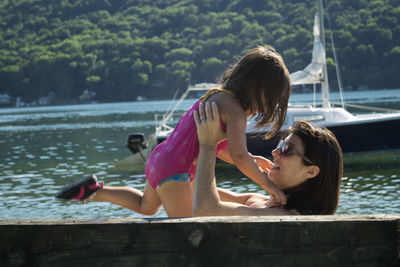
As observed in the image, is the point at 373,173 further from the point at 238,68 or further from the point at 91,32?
the point at 91,32

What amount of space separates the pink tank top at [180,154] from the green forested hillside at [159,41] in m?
68.7

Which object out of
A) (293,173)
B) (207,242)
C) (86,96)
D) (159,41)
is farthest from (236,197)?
(86,96)

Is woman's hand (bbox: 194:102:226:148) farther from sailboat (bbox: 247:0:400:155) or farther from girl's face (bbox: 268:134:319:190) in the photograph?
sailboat (bbox: 247:0:400:155)

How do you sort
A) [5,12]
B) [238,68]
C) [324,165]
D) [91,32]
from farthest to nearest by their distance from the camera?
1. [5,12]
2. [91,32]
3. [238,68]
4. [324,165]

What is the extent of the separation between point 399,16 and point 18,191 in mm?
79350

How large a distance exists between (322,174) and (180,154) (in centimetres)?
72

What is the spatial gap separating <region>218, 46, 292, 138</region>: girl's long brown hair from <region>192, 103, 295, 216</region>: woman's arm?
0.44 metres

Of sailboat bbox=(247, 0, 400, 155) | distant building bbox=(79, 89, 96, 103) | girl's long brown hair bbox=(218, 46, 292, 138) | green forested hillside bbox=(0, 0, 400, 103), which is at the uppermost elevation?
green forested hillside bbox=(0, 0, 400, 103)

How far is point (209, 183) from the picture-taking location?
8.02 feet

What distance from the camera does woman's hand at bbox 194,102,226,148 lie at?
99.0 inches

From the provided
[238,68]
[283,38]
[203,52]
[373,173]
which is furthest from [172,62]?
[238,68]

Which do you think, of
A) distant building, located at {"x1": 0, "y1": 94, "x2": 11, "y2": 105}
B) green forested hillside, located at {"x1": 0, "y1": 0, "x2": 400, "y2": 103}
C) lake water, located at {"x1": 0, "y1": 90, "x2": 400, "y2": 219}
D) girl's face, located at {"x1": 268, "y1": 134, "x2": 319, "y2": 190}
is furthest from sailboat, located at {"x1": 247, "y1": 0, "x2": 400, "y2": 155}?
distant building, located at {"x1": 0, "y1": 94, "x2": 11, "y2": 105}

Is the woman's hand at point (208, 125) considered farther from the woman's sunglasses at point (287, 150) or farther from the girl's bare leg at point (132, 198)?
the girl's bare leg at point (132, 198)

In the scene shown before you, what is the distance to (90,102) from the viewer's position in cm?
14062
